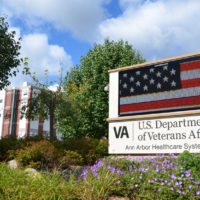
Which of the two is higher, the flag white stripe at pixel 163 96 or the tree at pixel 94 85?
the tree at pixel 94 85

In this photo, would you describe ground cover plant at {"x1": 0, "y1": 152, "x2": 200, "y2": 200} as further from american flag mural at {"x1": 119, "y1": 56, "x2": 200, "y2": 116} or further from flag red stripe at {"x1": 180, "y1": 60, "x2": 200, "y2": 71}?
flag red stripe at {"x1": 180, "y1": 60, "x2": 200, "y2": 71}

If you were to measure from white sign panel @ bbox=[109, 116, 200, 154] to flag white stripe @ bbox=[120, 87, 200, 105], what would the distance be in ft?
2.45

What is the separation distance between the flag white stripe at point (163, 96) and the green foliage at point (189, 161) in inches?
76.2

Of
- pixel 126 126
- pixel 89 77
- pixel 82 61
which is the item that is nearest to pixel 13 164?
pixel 126 126

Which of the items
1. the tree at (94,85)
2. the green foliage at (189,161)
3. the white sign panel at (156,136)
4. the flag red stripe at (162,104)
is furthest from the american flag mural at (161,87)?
the tree at (94,85)

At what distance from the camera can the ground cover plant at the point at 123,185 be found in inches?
222

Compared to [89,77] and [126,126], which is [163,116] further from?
[89,77]

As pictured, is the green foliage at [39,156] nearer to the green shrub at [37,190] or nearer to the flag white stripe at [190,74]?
the green shrub at [37,190]

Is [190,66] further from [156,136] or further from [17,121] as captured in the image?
[17,121]

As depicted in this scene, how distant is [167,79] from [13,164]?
7.11 meters

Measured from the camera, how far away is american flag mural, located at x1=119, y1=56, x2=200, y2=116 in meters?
8.15

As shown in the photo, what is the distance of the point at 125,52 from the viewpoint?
2388 centimetres

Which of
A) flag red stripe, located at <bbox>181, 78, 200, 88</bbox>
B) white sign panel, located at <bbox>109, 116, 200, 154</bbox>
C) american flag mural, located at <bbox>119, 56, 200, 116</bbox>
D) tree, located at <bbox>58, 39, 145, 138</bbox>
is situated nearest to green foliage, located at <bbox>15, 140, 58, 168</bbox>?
white sign panel, located at <bbox>109, 116, 200, 154</bbox>

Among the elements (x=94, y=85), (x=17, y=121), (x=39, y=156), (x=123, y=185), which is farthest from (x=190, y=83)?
(x=17, y=121)
